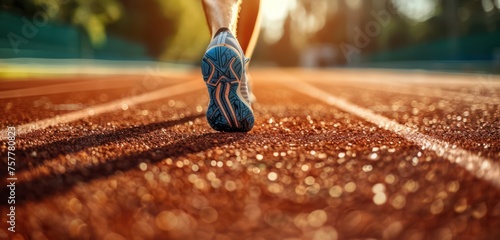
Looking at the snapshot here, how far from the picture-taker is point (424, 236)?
1198 millimetres

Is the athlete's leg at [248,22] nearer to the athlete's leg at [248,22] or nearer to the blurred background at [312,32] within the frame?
the athlete's leg at [248,22]

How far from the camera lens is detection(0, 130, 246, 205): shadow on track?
5.19 feet

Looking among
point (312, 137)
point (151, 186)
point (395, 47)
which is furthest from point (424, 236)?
point (395, 47)

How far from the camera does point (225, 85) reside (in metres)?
2.73

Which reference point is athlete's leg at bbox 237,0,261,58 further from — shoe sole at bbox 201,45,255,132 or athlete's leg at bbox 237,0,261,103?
shoe sole at bbox 201,45,255,132

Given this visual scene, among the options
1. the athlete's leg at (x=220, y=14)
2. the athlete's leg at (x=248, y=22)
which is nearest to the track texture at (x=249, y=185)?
the athlete's leg at (x=220, y=14)

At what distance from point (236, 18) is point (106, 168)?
57.6 inches

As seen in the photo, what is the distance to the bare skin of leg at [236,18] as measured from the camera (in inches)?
117

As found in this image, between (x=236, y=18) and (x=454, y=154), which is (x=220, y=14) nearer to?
(x=236, y=18)

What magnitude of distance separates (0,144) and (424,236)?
180 cm

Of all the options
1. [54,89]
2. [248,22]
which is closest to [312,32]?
[54,89]

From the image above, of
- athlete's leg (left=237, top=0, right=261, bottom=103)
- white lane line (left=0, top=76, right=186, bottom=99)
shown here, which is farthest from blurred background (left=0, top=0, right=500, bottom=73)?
athlete's leg (left=237, top=0, right=261, bottom=103)

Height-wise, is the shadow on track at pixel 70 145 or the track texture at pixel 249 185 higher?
the track texture at pixel 249 185

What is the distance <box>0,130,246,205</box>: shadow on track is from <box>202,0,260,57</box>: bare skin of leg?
0.64m
